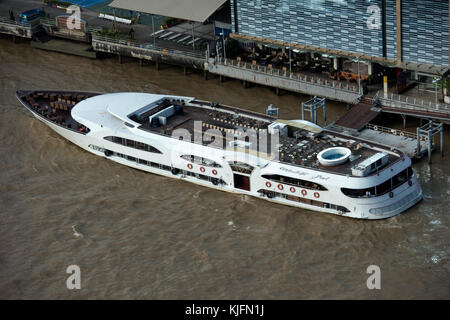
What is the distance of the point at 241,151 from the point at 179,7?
72.5 ft

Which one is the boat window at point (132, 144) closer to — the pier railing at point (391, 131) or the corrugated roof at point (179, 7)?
the corrugated roof at point (179, 7)

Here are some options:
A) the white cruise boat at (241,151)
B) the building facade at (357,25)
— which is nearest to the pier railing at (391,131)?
the white cruise boat at (241,151)

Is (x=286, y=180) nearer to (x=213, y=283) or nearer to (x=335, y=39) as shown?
(x=213, y=283)

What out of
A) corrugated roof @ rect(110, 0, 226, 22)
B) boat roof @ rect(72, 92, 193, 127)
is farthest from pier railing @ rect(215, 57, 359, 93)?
boat roof @ rect(72, 92, 193, 127)

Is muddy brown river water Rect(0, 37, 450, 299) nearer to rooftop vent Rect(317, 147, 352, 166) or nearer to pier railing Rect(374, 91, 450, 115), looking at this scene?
pier railing Rect(374, 91, 450, 115)

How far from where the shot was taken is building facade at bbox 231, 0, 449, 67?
224ft

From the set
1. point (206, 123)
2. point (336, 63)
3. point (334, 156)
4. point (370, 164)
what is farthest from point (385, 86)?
point (206, 123)

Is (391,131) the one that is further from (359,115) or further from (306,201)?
(306,201)

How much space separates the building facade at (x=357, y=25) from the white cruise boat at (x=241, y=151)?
10.4 meters

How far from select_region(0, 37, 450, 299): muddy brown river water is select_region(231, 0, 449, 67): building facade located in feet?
20.5

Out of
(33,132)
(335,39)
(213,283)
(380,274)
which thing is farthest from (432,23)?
(33,132)

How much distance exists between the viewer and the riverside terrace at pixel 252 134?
61.5 metres

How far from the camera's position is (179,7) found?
7981 cm

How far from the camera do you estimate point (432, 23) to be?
223ft
